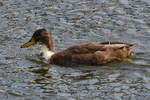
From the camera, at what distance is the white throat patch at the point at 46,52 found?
44.8 ft

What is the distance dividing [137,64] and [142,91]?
206cm

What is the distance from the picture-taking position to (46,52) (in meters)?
13.8

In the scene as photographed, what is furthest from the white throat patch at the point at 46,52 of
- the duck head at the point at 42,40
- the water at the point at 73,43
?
the water at the point at 73,43

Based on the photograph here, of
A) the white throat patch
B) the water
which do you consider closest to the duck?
the white throat patch

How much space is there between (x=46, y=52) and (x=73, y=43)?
113cm

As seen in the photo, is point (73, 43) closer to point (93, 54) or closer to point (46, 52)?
point (46, 52)

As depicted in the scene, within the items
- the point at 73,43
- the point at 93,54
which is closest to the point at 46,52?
the point at 73,43

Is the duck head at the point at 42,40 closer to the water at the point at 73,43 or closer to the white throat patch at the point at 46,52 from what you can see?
the white throat patch at the point at 46,52

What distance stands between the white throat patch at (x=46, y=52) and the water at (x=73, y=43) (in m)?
0.22

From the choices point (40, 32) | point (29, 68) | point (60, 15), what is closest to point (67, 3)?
point (60, 15)

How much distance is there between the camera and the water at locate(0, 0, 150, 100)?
35.9 feet

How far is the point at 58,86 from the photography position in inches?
445

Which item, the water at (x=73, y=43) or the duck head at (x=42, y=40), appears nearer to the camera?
the water at (x=73, y=43)

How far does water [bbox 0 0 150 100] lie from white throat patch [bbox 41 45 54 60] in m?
0.22
